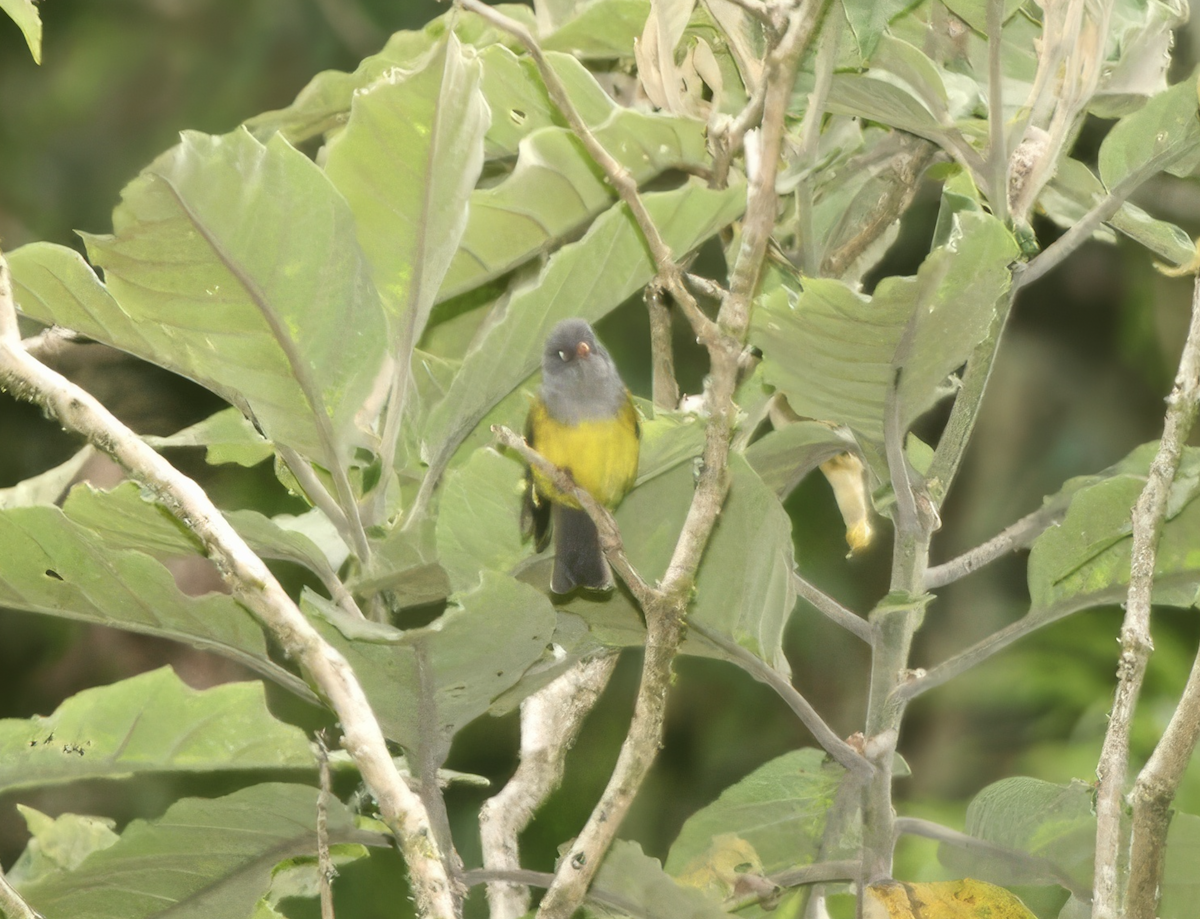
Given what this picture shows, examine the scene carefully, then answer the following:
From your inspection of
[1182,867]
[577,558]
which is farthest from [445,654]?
[1182,867]

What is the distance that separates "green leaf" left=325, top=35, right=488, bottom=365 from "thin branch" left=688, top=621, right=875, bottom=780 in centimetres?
34

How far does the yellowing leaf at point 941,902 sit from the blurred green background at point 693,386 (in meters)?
0.90

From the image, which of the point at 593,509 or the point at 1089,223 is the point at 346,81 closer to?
the point at 593,509

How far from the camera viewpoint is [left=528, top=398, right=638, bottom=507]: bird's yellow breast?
1.20m

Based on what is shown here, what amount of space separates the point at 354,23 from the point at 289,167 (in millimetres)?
2248

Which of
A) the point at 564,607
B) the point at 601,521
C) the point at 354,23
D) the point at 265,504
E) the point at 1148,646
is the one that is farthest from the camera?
the point at 354,23

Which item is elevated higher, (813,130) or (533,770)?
(813,130)

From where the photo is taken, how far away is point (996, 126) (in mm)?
1017

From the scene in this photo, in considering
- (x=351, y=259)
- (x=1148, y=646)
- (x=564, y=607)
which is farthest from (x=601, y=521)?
(x=1148, y=646)

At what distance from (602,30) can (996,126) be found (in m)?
0.47

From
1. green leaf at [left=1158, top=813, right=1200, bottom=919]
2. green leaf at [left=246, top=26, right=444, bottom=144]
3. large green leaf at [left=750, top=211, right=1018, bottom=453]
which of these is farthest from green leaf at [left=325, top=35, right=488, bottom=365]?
green leaf at [left=1158, top=813, right=1200, bottom=919]

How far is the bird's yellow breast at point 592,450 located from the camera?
1.20 m

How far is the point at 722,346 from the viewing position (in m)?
0.82

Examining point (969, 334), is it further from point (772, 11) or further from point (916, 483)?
point (772, 11)
